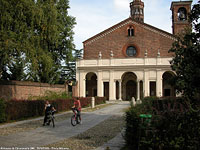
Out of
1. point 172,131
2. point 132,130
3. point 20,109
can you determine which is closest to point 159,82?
point 20,109

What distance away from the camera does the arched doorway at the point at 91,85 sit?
42.1 metres

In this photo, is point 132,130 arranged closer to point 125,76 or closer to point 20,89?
point 20,89

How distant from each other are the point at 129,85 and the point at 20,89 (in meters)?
23.4

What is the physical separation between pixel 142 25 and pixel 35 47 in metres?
27.9

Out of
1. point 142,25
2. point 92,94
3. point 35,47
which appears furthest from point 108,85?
point 35,47

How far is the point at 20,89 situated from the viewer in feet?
73.1

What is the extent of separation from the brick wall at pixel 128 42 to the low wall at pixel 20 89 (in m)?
15.4

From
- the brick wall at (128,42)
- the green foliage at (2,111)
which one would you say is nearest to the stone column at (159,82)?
the brick wall at (128,42)

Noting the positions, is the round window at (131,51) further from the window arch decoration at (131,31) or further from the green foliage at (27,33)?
the green foliage at (27,33)

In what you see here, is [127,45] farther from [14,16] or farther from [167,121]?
[167,121]

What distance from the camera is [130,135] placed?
7277 millimetres

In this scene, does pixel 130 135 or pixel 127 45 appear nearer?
pixel 130 135

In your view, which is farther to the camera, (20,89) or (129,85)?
(129,85)

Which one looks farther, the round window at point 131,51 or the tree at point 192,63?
the round window at point 131,51
